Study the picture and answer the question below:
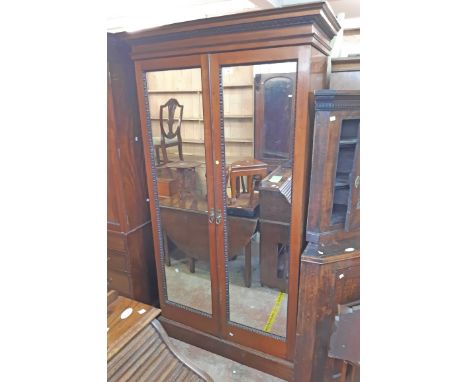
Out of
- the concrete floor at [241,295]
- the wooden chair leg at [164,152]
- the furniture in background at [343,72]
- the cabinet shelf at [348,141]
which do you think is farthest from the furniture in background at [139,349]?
the furniture in background at [343,72]

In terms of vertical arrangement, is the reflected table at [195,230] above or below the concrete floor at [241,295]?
above

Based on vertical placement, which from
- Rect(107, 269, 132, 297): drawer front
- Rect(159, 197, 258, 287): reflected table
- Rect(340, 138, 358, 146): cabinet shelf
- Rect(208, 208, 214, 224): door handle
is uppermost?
Rect(340, 138, 358, 146): cabinet shelf

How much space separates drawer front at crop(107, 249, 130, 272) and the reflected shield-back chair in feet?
2.23

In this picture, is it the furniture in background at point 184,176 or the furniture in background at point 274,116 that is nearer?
the furniture in background at point 274,116

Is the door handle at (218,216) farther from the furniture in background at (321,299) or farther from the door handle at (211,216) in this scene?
the furniture in background at (321,299)

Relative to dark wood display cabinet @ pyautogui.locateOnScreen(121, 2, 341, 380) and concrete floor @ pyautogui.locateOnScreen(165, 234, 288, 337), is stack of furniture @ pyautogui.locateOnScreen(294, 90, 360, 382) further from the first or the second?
concrete floor @ pyautogui.locateOnScreen(165, 234, 288, 337)

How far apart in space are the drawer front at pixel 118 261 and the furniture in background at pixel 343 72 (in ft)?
5.17

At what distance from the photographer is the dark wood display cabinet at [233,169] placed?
1.33 metres

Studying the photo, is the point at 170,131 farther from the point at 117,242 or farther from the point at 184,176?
the point at 117,242

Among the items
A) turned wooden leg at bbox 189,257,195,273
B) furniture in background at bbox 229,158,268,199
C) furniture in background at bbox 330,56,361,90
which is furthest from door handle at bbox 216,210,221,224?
furniture in background at bbox 330,56,361,90

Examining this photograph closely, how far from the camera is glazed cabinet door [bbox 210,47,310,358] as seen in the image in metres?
1.37

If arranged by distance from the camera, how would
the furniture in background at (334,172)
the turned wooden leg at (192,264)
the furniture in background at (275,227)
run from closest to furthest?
1. the furniture in background at (334,172)
2. the furniture in background at (275,227)
3. the turned wooden leg at (192,264)

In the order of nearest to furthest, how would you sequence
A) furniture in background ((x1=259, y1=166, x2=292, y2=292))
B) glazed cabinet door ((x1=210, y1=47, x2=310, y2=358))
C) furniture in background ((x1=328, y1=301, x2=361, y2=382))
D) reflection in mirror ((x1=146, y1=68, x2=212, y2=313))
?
furniture in background ((x1=328, y1=301, x2=361, y2=382)) < glazed cabinet door ((x1=210, y1=47, x2=310, y2=358)) < furniture in background ((x1=259, y1=166, x2=292, y2=292)) < reflection in mirror ((x1=146, y1=68, x2=212, y2=313))
